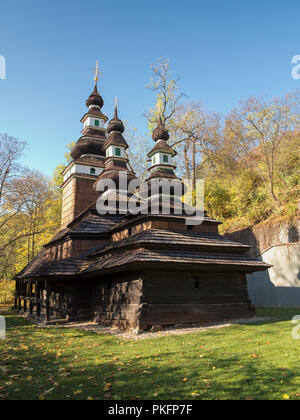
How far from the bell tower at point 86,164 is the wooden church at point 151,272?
4360 millimetres

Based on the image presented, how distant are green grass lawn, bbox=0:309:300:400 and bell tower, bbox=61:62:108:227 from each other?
14.5m

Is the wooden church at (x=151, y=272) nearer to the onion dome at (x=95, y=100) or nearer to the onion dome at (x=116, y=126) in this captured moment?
the onion dome at (x=116, y=126)

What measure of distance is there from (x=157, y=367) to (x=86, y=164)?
20.2 metres

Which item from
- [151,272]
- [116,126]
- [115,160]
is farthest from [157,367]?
[116,126]

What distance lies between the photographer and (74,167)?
24.7 metres

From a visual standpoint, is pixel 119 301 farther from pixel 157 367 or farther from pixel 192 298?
pixel 157 367

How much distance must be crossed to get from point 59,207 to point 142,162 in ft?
36.9

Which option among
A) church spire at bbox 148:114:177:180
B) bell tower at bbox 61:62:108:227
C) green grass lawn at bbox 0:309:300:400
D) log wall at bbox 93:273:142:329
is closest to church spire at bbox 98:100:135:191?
bell tower at bbox 61:62:108:227

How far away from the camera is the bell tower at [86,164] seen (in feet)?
79.4

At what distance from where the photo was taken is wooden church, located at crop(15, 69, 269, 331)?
40.6 feet

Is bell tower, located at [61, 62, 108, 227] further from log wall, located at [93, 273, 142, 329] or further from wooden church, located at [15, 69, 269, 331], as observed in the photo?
log wall, located at [93, 273, 142, 329]

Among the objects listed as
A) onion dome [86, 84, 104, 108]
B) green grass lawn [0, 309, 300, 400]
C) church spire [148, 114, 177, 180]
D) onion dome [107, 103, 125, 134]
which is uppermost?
onion dome [86, 84, 104, 108]

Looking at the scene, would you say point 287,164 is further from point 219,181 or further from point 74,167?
point 74,167
